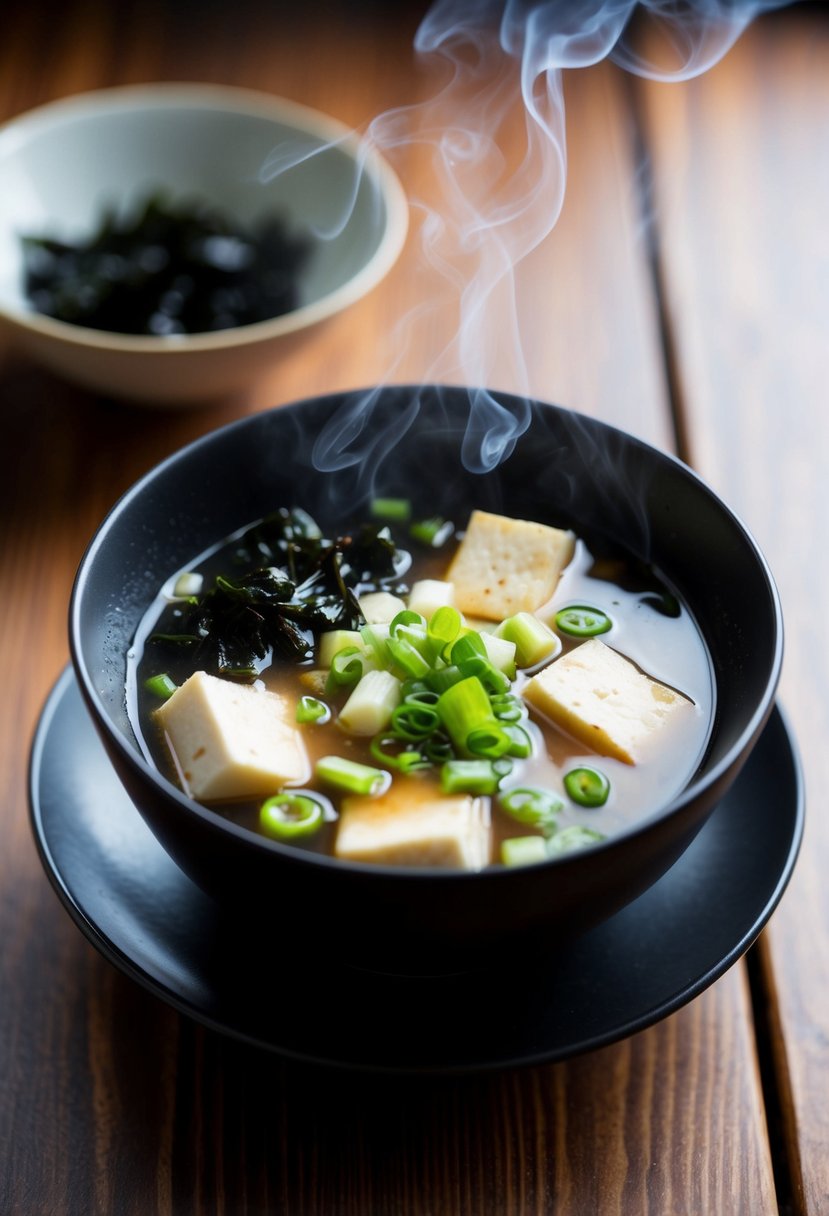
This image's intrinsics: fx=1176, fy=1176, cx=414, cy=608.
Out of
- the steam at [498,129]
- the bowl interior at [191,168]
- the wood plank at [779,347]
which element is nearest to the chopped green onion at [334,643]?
the wood plank at [779,347]

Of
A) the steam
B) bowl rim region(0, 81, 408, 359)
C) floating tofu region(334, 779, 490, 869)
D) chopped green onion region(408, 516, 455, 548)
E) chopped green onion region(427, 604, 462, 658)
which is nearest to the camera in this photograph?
floating tofu region(334, 779, 490, 869)

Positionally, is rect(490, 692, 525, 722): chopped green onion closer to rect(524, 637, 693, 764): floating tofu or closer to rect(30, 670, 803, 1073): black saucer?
rect(524, 637, 693, 764): floating tofu

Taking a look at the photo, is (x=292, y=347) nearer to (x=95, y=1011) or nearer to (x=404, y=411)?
(x=404, y=411)

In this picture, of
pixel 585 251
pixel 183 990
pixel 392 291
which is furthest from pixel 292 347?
pixel 183 990

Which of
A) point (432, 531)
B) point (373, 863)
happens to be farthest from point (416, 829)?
point (432, 531)

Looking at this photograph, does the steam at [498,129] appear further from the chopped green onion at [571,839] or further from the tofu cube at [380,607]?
the chopped green onion at [571,839]

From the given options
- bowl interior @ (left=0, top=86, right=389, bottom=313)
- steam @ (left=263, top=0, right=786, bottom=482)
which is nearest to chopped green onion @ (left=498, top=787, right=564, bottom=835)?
steam @ (left=263, top=0, right=786, bottom=482)

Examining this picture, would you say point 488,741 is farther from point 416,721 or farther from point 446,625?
point 446,625
